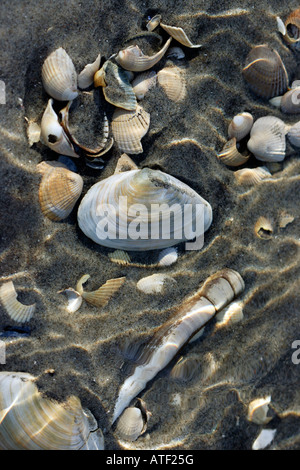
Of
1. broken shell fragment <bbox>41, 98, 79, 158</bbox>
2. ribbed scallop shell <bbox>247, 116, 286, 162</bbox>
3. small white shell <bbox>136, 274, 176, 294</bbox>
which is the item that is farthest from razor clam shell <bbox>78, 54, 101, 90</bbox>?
small white shell <bbox>136, 274, 176, 294</bbox>

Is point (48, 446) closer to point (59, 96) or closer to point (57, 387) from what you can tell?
point (57, 387)

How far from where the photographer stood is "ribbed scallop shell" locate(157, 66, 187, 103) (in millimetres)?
3129

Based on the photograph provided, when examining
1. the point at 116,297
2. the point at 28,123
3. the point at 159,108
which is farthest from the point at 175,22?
the point at 116,297

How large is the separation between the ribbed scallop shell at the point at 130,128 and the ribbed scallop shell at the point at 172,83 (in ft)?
0.81

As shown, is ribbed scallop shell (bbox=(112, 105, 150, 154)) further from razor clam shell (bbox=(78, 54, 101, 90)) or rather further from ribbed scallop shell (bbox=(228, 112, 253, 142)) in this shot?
ribbed scallop shell (bbox=(228, 112, 253, 142))

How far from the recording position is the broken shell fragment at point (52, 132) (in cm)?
289

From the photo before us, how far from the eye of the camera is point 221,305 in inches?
122

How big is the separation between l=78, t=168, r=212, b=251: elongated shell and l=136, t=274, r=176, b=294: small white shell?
0.24 metres

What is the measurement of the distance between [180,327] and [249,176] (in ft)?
4.25

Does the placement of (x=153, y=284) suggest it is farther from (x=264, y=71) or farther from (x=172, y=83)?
(x=264, y=71)

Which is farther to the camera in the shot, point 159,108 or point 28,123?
point 159,108

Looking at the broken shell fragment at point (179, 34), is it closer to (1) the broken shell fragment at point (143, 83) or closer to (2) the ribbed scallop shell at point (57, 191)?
(1) the broken shell fragment at point (143, 83)

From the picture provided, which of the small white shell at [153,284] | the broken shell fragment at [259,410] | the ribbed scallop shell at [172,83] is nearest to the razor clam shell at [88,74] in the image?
the ribbed scallop shell at [172,83]
